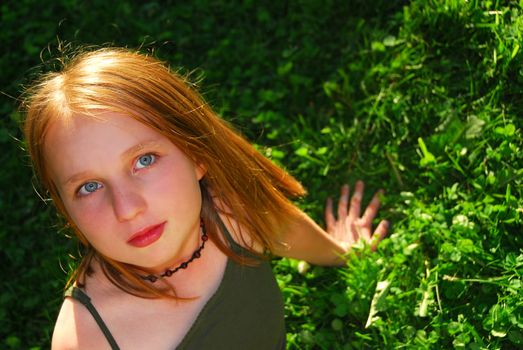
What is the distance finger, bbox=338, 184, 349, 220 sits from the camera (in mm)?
2959

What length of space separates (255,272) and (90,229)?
659 mm

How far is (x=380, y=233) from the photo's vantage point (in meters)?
2.82

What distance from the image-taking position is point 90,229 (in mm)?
1850

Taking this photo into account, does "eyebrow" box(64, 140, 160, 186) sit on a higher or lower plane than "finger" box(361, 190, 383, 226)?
higher

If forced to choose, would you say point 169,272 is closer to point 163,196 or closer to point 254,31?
point 163,196

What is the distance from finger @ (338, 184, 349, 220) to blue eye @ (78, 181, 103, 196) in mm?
1364

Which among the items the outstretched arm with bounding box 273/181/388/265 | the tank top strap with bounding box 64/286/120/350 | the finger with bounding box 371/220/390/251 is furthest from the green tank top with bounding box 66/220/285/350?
the finger with bounding box 371/220/390/251

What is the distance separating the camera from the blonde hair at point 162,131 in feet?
6.25

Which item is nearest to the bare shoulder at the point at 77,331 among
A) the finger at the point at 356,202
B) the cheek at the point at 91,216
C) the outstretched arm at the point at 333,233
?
the cheek at the point at 91,216

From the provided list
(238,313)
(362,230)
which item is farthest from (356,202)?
(238,313)

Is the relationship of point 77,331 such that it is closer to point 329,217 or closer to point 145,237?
point 145,237

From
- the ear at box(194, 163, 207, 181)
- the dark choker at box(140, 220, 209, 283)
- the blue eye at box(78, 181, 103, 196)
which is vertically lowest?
the dark choker at box(140, 220, 209, 283)

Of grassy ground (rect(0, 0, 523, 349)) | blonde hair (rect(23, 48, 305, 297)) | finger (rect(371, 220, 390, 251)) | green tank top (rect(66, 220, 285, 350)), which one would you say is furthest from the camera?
finger (rect(371, 220, 390, 251))

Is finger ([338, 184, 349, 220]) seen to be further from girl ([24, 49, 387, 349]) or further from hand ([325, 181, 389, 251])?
girl ([24, 49, 387, 349])
